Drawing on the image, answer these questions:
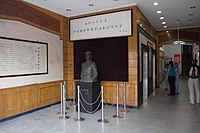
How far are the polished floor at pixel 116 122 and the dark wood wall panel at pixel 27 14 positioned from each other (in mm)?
3007

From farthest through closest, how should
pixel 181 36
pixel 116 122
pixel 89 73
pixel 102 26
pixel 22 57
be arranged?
pixel 181 36 < pixel 102 26 < pixel 89 73 < pixel 22 57 < pixel 116 122

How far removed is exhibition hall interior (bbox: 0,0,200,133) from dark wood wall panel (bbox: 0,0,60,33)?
0.09 feet

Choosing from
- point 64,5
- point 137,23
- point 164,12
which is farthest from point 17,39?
point 164,12

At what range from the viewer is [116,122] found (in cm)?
445

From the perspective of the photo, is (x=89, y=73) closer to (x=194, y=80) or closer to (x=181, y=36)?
(x=194, y=80)

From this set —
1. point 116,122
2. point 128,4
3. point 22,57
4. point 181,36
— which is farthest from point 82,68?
point 181,36

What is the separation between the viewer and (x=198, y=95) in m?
6.43

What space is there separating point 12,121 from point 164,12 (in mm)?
6495

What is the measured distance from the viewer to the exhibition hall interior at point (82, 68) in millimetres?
4527

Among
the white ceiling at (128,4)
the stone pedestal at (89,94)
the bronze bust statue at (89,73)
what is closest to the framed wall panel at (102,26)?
the white ceiling at (128,4)

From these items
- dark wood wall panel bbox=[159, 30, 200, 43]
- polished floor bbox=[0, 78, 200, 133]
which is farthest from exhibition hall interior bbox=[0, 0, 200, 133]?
dark wood wall panel bbox=[159, 30, 200, 43]

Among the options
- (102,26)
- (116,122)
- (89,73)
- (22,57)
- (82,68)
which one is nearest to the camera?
(116,122)

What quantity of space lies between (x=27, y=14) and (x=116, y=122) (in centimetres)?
423

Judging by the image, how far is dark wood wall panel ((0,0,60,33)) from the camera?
181 inches
